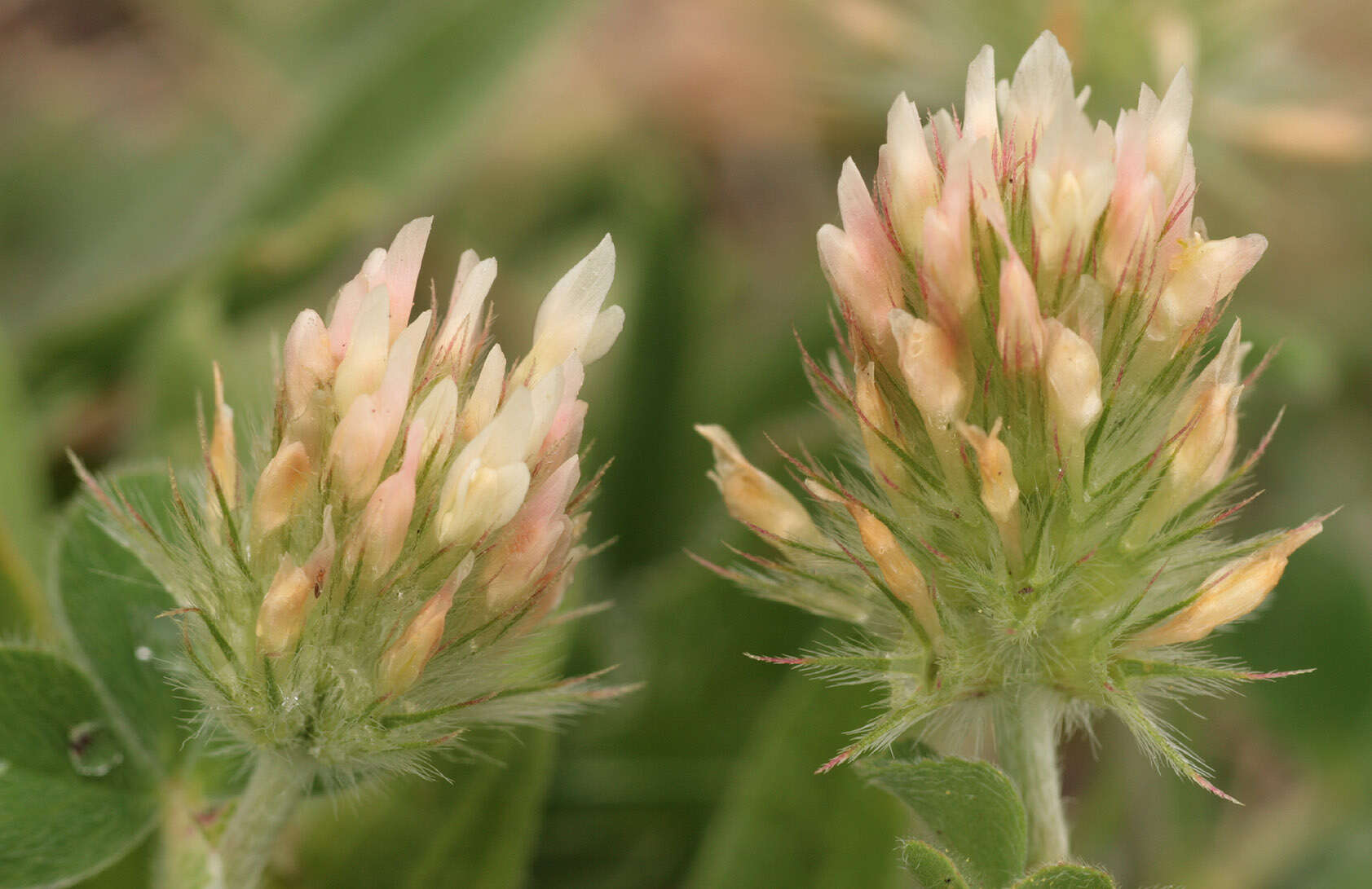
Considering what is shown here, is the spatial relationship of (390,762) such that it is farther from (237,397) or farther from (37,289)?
(37,289)

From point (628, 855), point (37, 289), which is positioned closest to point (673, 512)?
point (628, 855)

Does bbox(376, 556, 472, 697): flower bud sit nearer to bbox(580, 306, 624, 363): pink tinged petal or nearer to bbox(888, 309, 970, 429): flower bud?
bbox(580, 306, 624, 363): pink tinged petal

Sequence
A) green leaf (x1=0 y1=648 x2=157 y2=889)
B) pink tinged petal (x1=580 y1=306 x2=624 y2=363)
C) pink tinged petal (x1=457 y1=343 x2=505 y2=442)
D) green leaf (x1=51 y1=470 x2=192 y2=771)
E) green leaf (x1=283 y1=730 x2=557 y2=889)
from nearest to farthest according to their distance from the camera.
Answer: pink tinged petal (x1=457 y1=343 x2=505 y2=442), pink tinged petal (x1=580 y1=306 x2=624 y2=363), green leaf (x1=0 y1=648 x2=157 y2=889), green leaf (x1=51 y1=470 x2=192 y2=771), green leaf (x1=283 y1=730 x2=557 y2=889)

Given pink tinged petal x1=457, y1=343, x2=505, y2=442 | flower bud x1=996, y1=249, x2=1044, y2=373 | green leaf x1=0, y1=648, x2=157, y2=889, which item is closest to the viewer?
flower bud x1=996, y1=249, x2=1044, y2=373

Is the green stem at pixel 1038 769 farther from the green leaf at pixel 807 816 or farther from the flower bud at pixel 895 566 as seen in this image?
the green leaf at pixel 807 816

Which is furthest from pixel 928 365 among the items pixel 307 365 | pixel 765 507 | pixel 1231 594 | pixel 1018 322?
pixel 307 365

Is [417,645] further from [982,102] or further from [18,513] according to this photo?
[18,513]

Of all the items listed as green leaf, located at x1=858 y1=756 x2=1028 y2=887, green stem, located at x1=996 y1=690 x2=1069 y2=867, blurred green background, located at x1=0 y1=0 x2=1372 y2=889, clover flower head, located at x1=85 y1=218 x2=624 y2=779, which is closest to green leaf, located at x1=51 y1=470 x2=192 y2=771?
blurred green background, located at x1=0 y1=0 x2=1372 y2=889
